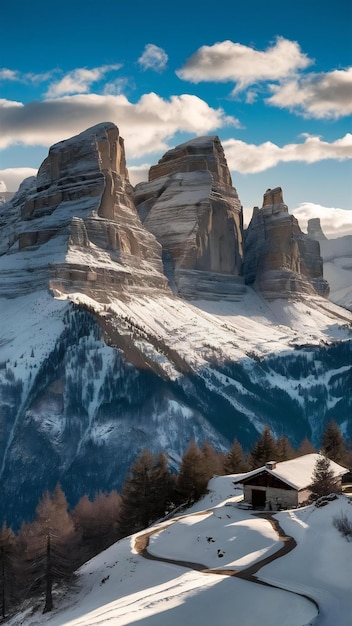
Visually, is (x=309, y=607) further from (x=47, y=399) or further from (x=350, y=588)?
(x=47, y=399)

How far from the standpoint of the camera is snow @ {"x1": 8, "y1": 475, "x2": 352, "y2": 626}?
117 feet

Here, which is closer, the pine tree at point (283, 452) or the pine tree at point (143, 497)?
the pine tree at point (143, 497)

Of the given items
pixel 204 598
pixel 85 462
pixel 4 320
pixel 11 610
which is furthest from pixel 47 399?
pixel 204 598

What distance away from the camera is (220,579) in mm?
41000

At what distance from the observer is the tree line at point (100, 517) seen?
2331 inches

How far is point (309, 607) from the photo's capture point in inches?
1426

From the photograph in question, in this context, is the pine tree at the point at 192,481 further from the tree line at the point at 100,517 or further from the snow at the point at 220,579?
the snow at the point at 220,579

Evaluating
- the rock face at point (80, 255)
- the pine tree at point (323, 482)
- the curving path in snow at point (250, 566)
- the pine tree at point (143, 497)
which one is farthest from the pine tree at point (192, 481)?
the rock face at point (80, 255)

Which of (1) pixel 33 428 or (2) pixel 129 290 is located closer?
(1) pixel 33 428

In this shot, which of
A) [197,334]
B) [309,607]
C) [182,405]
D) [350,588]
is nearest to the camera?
[309,607]

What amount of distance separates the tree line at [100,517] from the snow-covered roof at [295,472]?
31.4ft

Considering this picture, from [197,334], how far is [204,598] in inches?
5852

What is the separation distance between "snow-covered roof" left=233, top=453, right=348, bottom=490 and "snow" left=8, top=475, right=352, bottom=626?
194 inches

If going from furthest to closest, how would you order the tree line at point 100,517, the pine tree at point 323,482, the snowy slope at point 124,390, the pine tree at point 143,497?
the snowy slope at point 124,390
the pine tree at point 143,497
the pine tree at point 323,482
the tree line at point 100,517
